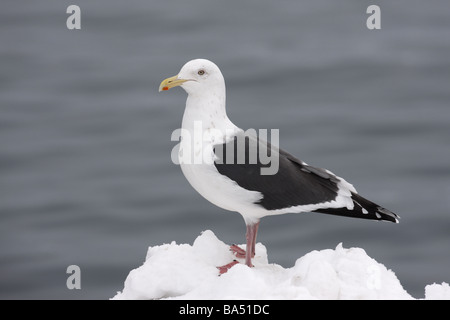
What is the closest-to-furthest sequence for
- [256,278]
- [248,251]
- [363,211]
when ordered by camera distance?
[256,278], [248,251], [363,211]

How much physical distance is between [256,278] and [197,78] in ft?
6.67

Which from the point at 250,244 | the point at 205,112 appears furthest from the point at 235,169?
the point at 250,244

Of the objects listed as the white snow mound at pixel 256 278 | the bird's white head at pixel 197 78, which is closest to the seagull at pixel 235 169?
the bird's white head at pixel 197 78

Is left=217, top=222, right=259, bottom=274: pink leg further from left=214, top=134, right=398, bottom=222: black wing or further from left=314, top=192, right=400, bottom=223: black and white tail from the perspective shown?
left=314, top=192, right=400, bottom=223: black and white tail

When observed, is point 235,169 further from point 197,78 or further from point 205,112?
point 197,78

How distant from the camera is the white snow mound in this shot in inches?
287

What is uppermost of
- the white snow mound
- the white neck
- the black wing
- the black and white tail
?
the white neck

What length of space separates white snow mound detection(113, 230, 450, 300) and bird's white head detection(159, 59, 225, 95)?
140 cm

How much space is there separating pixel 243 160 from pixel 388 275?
1694mm

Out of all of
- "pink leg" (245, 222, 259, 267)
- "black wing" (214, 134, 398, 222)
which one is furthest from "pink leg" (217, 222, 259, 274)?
"black wing" (214, 134, 398, 222)

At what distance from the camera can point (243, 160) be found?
8430 millimetres

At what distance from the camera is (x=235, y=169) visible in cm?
835
